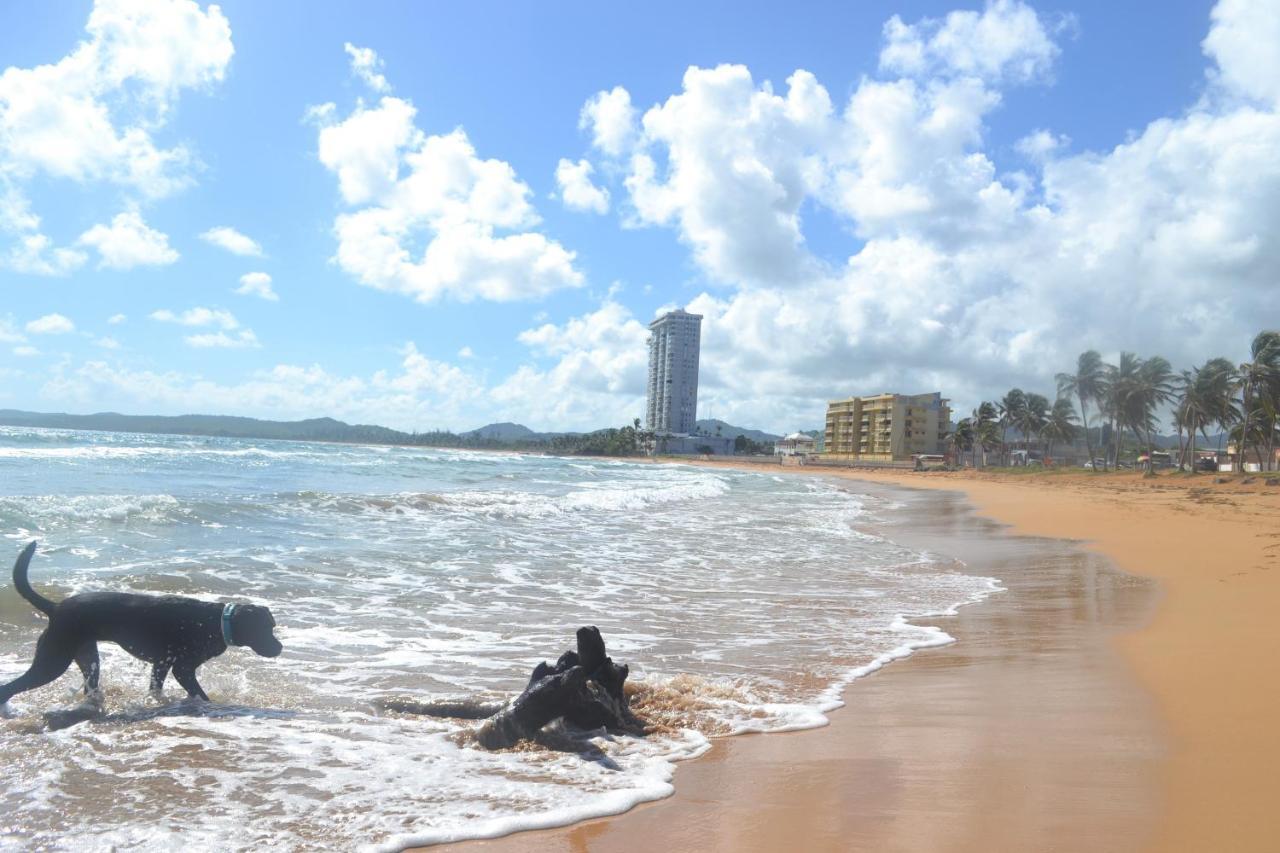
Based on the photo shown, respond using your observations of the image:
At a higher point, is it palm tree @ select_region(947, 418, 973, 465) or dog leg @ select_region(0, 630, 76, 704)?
palm tree @ select_region(947, 418, 973, 465)

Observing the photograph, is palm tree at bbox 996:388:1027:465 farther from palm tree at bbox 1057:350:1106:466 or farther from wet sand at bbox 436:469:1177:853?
wet sand at bbox 436:469:1177:853

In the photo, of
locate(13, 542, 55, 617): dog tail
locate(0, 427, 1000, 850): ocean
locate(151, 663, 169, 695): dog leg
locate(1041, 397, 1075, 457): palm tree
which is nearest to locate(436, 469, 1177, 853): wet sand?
locate(0, 427, 1000, 850): ocean

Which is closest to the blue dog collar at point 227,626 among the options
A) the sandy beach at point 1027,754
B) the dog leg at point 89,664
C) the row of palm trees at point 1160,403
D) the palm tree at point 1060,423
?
the dog leg at point 89,664

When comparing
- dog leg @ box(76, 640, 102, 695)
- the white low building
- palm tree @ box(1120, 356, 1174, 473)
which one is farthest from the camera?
the white low building

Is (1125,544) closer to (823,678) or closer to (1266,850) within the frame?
(823,678)

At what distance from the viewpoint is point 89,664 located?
4863mm

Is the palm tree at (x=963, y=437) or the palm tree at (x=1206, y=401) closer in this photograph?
the palm tree at (x=1206, y=401)

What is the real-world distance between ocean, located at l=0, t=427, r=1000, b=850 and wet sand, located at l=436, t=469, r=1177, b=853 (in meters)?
0.25

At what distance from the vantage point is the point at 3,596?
7.42 metres

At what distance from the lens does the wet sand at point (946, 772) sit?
322 centimetres

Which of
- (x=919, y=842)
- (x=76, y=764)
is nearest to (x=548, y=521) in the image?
(x=76, y=764)

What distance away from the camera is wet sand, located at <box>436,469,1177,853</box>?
3.22m

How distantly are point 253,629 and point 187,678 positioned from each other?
497 mm

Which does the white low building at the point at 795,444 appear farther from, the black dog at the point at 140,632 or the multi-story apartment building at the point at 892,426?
the black dog at the point at 140,632
